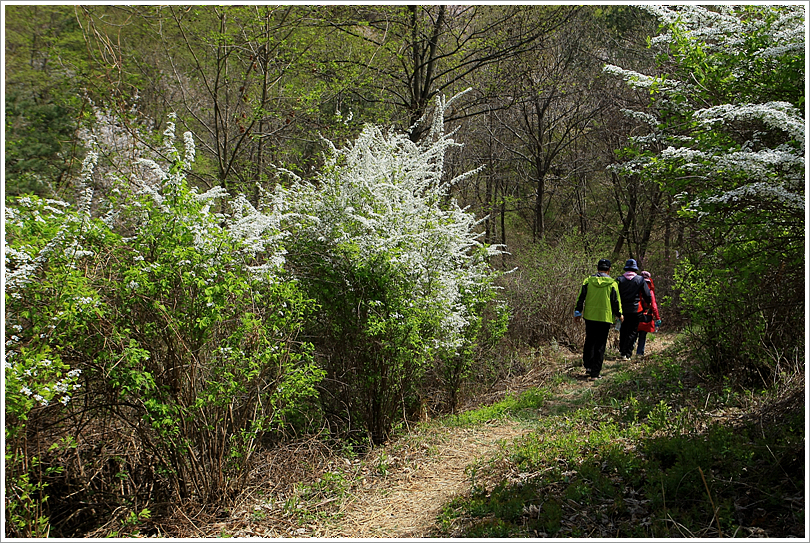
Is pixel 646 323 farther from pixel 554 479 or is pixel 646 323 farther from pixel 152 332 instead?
pixel 152 332

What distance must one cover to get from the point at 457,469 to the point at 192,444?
246 cm

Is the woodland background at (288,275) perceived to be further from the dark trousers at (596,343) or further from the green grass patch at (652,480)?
the dark trousers at (596,343)

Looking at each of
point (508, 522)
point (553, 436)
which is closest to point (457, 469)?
point (553, 436)

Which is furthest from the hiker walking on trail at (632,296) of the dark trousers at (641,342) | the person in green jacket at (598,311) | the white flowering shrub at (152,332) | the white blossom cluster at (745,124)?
the white flowering shrub at (152,332)

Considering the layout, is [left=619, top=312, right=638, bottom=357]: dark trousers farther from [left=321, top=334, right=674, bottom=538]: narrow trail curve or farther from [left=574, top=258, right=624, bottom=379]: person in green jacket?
[left=321, top=334, right=674, bottom=538]: narrow trail curve

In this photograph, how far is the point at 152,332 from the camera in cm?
370

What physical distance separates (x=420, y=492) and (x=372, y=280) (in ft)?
6.94

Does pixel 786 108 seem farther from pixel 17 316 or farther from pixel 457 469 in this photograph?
pixel 17 316

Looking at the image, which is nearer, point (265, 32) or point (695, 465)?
point (695, 465)

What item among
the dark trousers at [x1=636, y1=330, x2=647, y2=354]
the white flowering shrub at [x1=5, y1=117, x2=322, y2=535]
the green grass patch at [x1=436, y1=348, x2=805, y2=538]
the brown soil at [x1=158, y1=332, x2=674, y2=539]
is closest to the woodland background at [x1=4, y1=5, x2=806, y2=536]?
the white flowering shrub at [x1=5, y1=117, x2=322, y2=535]

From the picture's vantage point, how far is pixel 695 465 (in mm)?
3684

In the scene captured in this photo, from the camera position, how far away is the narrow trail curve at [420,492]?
13.1ft

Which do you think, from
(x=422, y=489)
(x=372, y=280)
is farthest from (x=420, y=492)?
(x=372, y=280)

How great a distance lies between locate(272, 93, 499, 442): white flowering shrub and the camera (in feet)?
17.6
